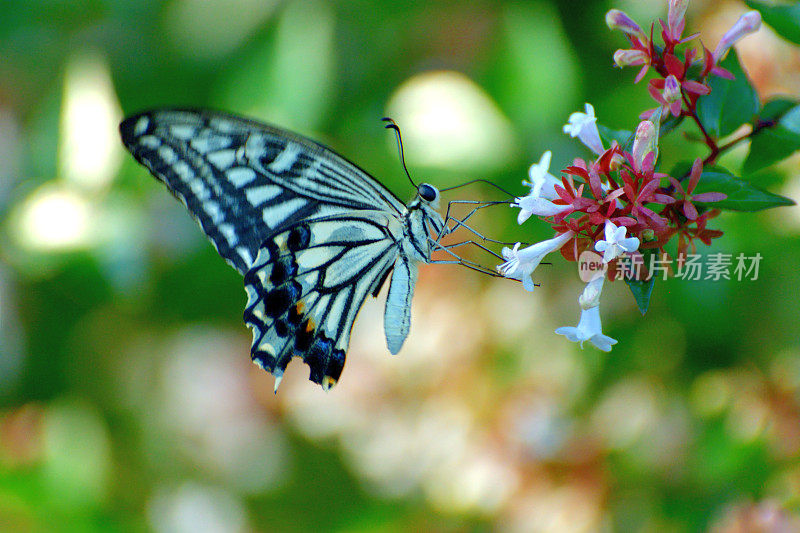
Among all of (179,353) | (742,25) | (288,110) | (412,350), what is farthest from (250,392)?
(742,25)

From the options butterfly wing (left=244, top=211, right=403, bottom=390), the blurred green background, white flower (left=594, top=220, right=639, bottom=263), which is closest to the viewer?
white flower (left=594, top=220, right=639, bottom=263)

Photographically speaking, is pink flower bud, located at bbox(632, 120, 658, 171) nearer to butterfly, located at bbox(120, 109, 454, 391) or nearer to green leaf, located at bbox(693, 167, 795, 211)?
green leaf, located at bbox(693, 167, 795, 211)

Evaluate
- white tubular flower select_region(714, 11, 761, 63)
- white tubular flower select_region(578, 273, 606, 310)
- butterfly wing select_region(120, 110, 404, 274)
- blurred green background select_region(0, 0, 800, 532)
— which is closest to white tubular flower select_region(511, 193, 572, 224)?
white tubular flower select_region(578, 273, 606, 310)

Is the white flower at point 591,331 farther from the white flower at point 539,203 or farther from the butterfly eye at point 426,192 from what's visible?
the butterfly eye at point 426,192

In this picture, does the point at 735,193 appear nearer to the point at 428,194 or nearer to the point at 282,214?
the point at 428,194

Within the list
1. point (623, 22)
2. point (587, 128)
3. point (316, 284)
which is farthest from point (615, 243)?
point (316, 284)

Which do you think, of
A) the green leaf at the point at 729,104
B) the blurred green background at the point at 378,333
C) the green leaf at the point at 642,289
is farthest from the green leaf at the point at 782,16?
the blurred green background at the point at 378,333

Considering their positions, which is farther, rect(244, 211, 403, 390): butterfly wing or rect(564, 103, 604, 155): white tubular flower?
rect(244, 211, 403, 390): butterfly wing
